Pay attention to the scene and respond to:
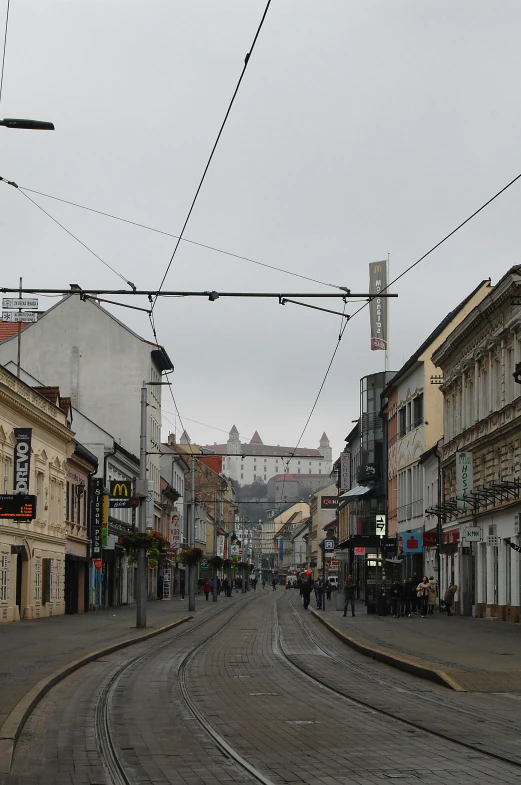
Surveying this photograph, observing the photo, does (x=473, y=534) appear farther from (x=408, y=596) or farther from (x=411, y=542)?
(x=411, y=542)

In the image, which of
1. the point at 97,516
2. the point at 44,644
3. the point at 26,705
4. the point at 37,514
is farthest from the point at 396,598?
the point at 26,705

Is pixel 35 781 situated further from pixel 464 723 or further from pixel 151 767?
pixel 464 723

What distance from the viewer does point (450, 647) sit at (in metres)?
25.8

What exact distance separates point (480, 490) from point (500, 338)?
19.9ft

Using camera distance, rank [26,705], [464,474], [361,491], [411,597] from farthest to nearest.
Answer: [361,491] → [411,597] → [464,474] → [26,705]

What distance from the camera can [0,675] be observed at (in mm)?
18344

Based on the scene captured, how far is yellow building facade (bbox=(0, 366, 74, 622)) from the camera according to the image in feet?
130

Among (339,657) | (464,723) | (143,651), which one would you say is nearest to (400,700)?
(464,723)

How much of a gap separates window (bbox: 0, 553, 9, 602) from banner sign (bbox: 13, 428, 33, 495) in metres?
2.70

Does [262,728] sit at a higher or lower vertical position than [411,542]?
lower

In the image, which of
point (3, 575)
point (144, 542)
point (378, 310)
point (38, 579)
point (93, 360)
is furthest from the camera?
point (378, 310)

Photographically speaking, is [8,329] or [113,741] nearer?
[113,741]

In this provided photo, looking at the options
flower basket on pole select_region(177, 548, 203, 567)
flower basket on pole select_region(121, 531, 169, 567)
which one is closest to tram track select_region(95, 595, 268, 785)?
flower basket on pole select_region(121, 531, 169, 567)

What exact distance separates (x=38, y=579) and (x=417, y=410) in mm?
26179
